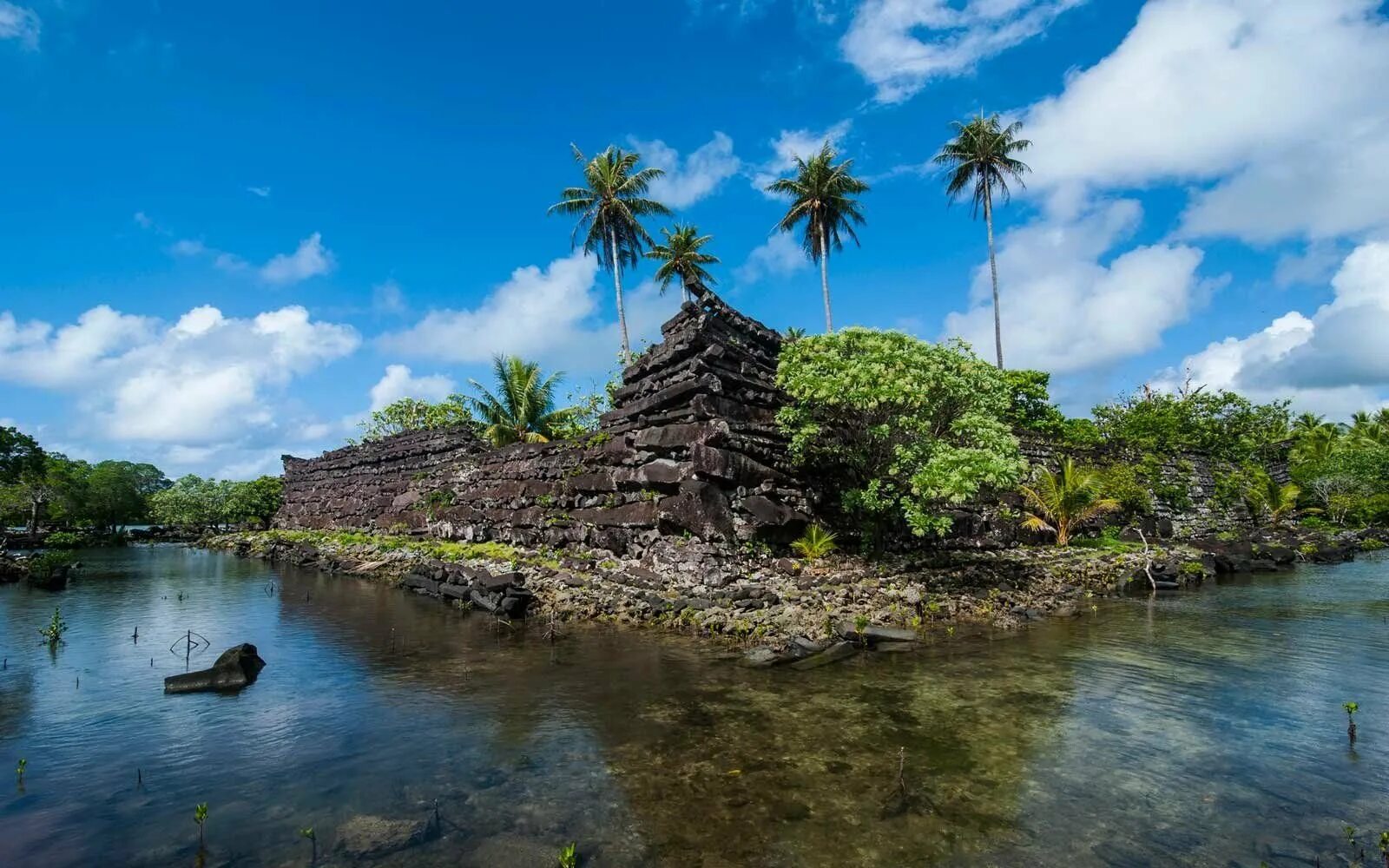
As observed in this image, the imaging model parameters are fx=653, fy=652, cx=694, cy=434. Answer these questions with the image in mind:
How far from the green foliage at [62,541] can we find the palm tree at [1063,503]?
45.0 m

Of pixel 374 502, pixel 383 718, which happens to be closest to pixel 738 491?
pixel 383 718

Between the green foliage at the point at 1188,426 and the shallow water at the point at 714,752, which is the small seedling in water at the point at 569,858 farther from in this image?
the green foliage at the point at 1188,426

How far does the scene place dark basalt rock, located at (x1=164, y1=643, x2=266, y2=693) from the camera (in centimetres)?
817

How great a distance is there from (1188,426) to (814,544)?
25.0 meters

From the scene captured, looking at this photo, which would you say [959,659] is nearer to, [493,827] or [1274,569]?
[493,827]

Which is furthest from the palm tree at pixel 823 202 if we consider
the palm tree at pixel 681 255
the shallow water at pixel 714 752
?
the shallow water at pixel 714 752

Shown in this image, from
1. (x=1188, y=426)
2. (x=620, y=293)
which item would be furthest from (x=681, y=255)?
(x=1188, y=426)

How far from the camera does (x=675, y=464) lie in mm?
14406

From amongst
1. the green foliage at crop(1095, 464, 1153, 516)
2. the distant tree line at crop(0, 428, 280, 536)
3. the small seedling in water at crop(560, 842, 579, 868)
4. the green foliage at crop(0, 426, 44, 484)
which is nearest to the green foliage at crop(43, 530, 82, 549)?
the distant tree line at crop(0, 428, 280, 536)

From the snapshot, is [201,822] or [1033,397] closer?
[201,822]

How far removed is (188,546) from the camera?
3791 centimetres

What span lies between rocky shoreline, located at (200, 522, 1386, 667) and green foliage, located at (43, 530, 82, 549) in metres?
26.3

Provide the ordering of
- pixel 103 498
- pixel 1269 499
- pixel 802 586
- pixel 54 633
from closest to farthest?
pixel 54 633
pixel 802 586
pixel 1269 499
pixel 103 498

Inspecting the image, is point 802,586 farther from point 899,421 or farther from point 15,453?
point 15,453
